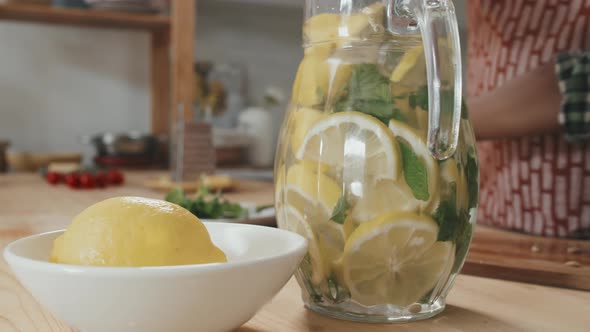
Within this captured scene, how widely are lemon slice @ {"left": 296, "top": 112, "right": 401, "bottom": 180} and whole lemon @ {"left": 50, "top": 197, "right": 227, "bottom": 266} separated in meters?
0.08

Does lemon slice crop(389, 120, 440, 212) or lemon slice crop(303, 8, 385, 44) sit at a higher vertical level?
lemon slice crop(303, 8, 385, 44)

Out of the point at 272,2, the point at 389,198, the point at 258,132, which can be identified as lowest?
the point at 258,132

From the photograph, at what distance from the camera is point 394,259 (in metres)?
0.41

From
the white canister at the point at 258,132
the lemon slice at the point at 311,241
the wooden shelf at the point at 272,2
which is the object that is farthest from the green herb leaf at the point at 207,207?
the wooden shelf at the point at 272,2

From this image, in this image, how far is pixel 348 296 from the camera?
0.42 m

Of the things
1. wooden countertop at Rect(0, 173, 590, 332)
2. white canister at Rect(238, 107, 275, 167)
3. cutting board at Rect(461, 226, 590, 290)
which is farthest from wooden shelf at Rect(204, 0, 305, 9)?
wooden countertop at Rect(0, 173, 590, 332)

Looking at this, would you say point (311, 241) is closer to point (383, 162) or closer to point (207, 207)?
point (383, 162)

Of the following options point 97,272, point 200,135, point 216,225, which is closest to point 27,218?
point 200,135

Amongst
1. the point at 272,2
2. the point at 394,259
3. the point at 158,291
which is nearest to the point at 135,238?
the point at 158,291

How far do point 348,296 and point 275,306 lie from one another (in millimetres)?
68

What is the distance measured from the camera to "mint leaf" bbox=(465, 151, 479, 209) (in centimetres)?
42

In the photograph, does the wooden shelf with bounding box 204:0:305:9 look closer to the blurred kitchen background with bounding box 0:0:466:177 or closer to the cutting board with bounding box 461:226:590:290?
the blurred kitchen background with bounding box 0:0:466:177

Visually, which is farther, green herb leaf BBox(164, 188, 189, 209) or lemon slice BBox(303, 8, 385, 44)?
green herb leaf BBox(164, 188, 189, 209)

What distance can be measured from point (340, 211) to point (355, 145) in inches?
1.5
